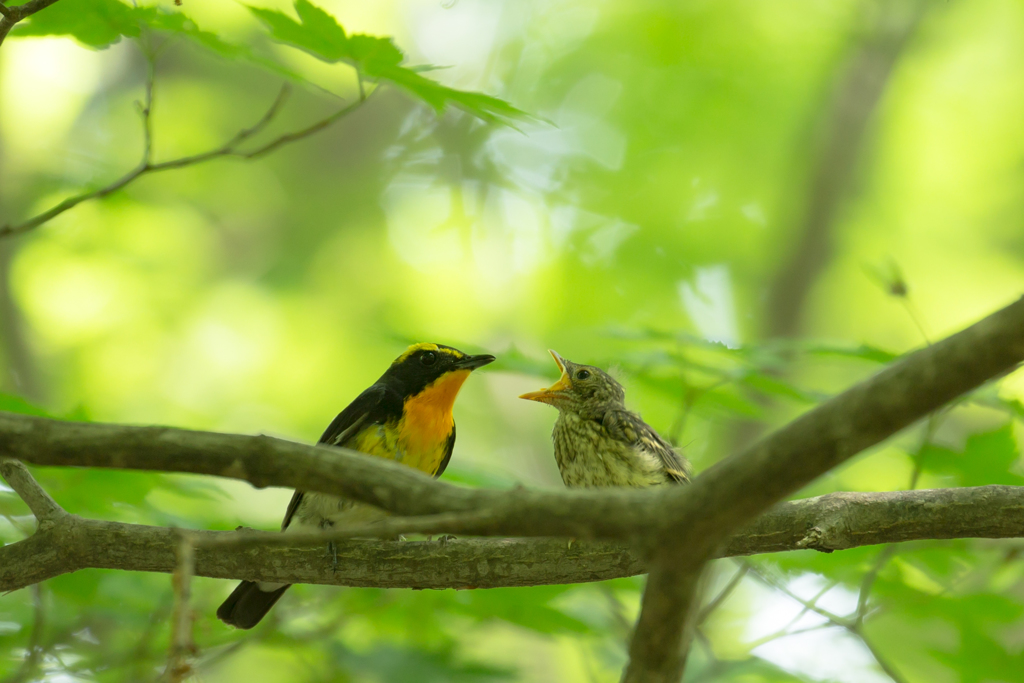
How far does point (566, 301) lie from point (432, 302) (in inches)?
106

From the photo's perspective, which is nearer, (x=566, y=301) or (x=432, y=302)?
(x=566, y=301)

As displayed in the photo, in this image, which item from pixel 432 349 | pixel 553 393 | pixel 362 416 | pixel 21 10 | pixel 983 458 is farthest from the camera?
pixel 432 349

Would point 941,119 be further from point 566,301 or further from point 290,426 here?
point 290,426

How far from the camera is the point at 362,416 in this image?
4.75 m

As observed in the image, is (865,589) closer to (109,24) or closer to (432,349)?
(432,349)

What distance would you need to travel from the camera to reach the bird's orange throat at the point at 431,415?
15.4ft

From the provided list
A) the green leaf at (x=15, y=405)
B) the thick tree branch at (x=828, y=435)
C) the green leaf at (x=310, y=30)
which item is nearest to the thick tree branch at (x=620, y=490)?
the thick tree branch at (x=828, y=435)

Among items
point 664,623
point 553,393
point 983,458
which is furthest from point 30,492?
point 983,458

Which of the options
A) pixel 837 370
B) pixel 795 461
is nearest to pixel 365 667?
pixel 795 461

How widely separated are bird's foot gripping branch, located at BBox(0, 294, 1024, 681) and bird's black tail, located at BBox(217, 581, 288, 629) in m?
1.26

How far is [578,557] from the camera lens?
10.7ft

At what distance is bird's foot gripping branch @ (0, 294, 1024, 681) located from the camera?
1.54 meters

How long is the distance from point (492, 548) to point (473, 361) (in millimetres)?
1780

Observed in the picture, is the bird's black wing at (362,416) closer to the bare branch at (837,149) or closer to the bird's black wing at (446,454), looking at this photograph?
the bird's black wing at (446,454)
